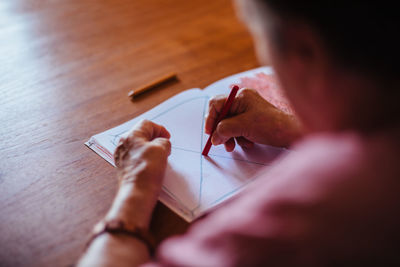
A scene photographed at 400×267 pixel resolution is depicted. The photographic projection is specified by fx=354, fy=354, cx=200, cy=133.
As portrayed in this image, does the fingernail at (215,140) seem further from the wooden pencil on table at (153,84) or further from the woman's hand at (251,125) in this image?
the wooden pencil on table at (153,84)

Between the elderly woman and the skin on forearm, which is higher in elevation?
the elderly woman

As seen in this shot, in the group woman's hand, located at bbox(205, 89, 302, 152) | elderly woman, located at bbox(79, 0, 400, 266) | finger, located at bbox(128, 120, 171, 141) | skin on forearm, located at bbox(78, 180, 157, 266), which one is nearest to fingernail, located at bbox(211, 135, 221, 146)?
woman's hand, located at bbox(205, 89, 302, 152)

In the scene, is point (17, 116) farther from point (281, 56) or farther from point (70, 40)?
point (281, 56)

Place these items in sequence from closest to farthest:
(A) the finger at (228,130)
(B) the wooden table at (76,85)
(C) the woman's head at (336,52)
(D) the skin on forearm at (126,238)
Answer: (C) the woman's head at (336,52)
(D) the skin on forearm at (126,238)
(B) the wooden table at (76,85)
(A) the finger at (228,130)

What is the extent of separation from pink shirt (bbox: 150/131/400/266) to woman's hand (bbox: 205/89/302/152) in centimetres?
39

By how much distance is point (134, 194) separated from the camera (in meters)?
0.64

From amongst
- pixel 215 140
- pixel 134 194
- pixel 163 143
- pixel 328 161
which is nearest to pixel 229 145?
pixel 215 140

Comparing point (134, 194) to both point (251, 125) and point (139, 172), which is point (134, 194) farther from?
point (251, 125)

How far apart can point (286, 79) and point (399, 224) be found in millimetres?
216

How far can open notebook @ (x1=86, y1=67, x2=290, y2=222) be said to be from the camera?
70 cm

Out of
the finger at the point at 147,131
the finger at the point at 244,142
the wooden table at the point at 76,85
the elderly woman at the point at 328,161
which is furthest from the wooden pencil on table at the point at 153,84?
the elderly woman at the point at 328,161

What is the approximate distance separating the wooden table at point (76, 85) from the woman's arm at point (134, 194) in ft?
0.17

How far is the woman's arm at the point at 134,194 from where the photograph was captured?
0.56 metres

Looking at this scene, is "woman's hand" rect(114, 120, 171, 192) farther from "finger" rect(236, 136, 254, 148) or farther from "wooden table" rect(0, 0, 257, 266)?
"finger" rect(236, 136, 254, 148)
